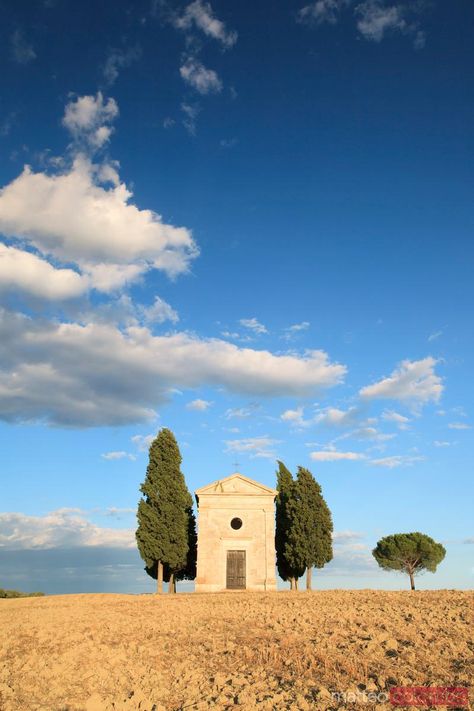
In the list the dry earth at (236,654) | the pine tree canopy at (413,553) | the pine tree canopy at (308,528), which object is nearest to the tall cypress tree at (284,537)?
the pine tree canopy at (308,528)

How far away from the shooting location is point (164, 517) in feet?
112

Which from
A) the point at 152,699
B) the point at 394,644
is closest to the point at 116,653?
the point at 152,699

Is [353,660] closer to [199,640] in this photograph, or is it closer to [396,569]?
[199,640]

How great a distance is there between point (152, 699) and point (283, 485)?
3207 centimetres

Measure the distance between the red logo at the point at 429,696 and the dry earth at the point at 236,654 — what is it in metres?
0.27

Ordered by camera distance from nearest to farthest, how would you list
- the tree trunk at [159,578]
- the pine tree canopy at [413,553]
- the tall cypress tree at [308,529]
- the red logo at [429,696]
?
the red logo at [429,696], the tree trunk at [159,578], the tall cypress tree at [308,529], the pine tree canopy at [413,553]

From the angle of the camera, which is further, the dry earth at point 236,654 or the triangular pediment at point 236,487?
the triangular pediment at point 236,487

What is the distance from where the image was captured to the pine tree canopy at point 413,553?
45219 mm

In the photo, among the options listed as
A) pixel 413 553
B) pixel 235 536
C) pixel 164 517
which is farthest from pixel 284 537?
pixel 413 553

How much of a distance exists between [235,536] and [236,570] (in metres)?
2.11

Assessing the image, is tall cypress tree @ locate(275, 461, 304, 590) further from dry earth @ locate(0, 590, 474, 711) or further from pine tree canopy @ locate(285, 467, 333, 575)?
dry earth @ locate(0, 590, 474, 711)

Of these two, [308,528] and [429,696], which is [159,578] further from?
[429,696]

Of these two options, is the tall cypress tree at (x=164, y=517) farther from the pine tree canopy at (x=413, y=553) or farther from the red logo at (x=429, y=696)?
the red logo at (x=429, y=696)

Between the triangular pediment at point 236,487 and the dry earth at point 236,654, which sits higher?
the triangular pediment at point 236,487
